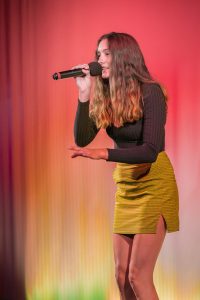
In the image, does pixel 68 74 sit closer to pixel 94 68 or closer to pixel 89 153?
pixel 94 68

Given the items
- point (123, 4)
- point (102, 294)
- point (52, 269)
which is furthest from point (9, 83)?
point (102, 294)

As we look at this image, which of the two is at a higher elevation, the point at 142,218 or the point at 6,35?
the point at 6,35

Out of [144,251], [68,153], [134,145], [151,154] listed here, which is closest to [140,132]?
[134,145]

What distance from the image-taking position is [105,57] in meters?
2.25

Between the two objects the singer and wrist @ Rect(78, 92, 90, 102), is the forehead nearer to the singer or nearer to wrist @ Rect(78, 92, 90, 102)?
the singer

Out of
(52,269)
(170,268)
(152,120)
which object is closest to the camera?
(152,120)

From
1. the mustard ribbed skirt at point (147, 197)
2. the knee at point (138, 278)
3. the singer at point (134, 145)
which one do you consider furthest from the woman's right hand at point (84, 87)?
the knee at point (138, 278)

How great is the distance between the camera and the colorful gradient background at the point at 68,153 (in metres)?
3.10

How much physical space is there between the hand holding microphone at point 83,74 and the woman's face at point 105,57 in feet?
0.07

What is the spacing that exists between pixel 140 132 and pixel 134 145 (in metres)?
0.06

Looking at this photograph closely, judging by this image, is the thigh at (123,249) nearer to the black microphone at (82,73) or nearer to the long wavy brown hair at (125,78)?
the long wavy brown hair at (125,78)

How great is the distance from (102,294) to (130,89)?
1593mm

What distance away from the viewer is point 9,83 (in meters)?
3.49

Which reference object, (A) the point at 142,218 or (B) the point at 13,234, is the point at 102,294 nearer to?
(B) the point at 13,234
